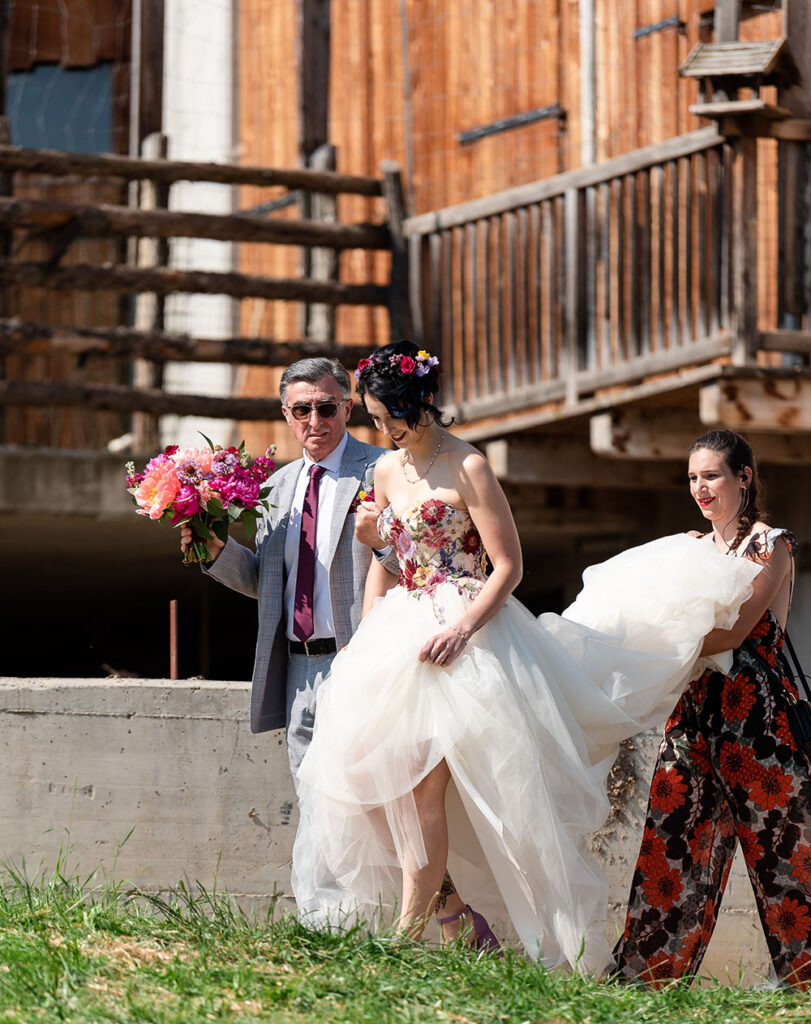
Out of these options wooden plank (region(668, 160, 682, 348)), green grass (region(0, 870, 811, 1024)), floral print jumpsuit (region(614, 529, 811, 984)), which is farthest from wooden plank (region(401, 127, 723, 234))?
green grass (region(0, 870, 811, 1024))

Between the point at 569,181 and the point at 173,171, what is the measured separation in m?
2.53

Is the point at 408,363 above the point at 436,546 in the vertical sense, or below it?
above

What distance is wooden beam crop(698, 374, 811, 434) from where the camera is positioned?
841cm

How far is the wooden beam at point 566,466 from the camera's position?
9.66 meters

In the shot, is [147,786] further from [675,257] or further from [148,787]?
[675,257]

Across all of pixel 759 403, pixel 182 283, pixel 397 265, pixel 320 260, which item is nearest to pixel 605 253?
pixel 759 403

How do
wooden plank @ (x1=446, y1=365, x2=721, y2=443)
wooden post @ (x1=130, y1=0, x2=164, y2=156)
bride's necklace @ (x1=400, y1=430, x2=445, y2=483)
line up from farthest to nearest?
1. wooden post @ (x1=130, y1=0, x2=164, y2=156)
2. wooden plank @ (x1=446, y1=365, x2=721, y2=443)
3. bride's necklace @ (x1=400, y1=430, x2=445, y2=483)

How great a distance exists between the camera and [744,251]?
8469 mm

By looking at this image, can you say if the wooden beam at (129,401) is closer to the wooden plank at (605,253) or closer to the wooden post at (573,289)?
the wooden post at (573,289)

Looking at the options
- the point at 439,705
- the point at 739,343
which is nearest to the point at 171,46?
the point at 739,343

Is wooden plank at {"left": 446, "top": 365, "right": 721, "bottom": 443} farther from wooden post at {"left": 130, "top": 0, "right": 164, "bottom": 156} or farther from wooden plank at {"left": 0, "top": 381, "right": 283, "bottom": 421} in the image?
wooden post at {"left": 130, "top": 0, "right": 164, "bottom": 156}

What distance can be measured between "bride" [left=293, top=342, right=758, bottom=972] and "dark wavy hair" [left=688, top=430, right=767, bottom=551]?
0.21 m

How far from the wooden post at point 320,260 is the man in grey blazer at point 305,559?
4.93 metres

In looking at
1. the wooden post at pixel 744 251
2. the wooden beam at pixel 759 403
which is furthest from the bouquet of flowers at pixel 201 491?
the wooden post at pixel 744 251
